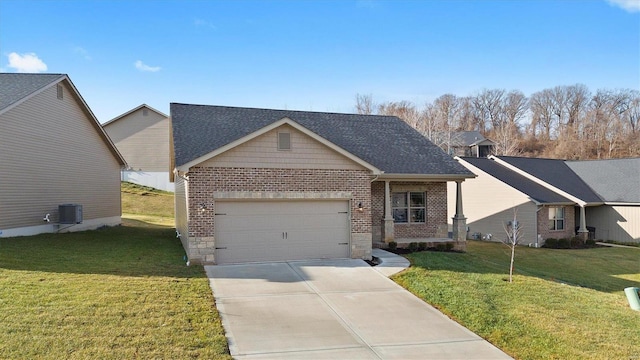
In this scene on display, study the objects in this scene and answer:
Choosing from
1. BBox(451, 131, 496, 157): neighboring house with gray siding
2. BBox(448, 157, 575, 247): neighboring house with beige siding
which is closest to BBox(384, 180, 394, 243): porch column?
BBox(448, 157, 575, 247): neighboring house with beige siding

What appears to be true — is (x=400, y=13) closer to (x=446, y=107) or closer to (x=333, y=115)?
(x=333, y=115)

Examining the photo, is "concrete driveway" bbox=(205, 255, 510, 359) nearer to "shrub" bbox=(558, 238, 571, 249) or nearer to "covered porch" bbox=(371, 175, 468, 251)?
"covered porch" bbox=(371, 175, 468, 251)

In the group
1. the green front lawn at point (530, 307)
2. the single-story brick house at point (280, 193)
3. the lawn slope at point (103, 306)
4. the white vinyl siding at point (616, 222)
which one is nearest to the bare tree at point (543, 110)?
the white vinyl siding at point (616, 222)

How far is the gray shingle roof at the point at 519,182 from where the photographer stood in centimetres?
2381

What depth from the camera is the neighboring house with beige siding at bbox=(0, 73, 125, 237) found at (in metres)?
15.2

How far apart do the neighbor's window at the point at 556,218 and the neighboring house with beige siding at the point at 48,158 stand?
74.3 feet

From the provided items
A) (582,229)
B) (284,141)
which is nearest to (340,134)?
(284,141)

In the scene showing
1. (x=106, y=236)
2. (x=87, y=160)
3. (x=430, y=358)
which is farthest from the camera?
(x=87, y=160)

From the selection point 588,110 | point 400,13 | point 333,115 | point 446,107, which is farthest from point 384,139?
point 588,110

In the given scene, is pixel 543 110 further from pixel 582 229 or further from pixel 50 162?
pixel 50 162

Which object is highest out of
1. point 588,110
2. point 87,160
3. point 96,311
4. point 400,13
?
point 588,110

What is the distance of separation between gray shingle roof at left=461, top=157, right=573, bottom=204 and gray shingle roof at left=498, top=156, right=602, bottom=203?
0.78 m

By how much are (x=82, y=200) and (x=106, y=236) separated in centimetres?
299

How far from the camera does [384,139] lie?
18859 millimetres
